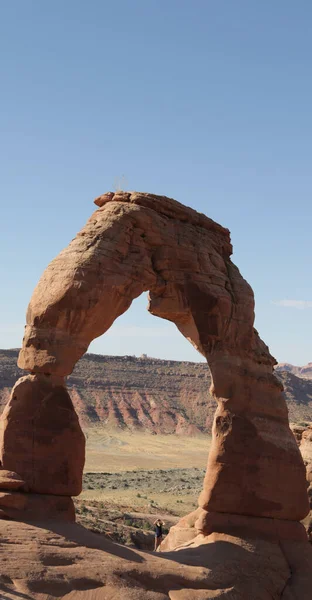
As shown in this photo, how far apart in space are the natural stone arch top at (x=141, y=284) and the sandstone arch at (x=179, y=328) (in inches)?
0.9

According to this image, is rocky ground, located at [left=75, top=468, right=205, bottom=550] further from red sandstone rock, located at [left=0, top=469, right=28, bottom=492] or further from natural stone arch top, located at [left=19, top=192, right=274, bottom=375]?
red sandstone rock, located at [left=0, top=469, right=28, bottom=492]

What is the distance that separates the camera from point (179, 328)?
52.2 feet

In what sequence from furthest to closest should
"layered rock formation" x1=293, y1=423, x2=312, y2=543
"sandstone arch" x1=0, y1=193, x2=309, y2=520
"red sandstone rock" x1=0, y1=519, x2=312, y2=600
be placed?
"layered rock formation" x1=293, y1=423, x2=312, y2=543, "sandstone arch" x1=0, y1=193, x2=309, y2=520, "red sandstone rock" x1=0, y1=519, x2=312, y2=600

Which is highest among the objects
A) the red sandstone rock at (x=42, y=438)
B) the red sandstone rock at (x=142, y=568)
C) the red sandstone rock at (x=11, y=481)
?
the red sandstone rock at (x=42, y=438)

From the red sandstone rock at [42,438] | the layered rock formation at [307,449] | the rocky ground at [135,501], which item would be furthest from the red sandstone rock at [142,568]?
the rocky ground at [135,501]

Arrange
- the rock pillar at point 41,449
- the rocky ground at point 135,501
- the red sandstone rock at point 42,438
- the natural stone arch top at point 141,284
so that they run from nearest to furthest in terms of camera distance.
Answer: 1. the rock pillar at point 41,449
2. the red sandstone rock at point 42,438
3. the natural stone arch top at point 141,284
4. the rocky ground at point 135,501

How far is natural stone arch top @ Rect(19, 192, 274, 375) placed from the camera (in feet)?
41.7

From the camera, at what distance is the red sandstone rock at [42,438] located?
472 inches

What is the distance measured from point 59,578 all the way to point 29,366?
3.73 m

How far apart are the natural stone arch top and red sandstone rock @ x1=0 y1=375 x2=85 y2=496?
1.50 feet

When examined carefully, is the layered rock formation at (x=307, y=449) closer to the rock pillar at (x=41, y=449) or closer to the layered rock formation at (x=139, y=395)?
the rock pillar at (x=41, y=449)

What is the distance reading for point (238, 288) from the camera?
1611 cm

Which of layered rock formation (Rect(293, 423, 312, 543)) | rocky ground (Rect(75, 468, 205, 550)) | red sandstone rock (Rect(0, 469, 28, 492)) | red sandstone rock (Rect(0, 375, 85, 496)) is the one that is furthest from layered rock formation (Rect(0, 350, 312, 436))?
red sandstone rock (Rect(0, 469, 28, 492))

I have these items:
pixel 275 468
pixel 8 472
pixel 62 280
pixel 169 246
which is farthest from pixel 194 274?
pixel 8 472
